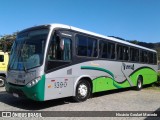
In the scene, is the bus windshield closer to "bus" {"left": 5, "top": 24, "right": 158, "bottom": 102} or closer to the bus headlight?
"bus" {"left": 5, "top": 24, "right": 158, "bottom": 102}

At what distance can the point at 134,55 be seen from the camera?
611 inches

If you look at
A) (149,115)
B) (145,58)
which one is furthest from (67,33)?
(145,58)

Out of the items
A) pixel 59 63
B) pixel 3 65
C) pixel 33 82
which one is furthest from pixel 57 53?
pixel 3 65

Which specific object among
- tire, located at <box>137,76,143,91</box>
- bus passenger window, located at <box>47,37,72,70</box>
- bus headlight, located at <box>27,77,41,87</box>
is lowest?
tire, located at <box>137,76,143,91</box>

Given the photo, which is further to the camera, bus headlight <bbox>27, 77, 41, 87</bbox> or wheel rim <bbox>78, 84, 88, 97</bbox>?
wheel rim <bbox>78, 84, 88, 97</bbox>

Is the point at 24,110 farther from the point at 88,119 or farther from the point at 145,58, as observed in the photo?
the point at 145,58

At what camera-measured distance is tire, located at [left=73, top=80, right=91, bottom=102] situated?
33.1ft

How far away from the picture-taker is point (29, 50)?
8.95 metres

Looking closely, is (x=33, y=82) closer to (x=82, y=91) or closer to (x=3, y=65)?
(x=82, y=91)

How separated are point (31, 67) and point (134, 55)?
8.68m

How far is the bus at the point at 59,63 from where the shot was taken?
334 inches

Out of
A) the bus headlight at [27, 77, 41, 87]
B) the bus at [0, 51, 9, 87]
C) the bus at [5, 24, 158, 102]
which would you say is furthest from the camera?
the bus at [0, 51, 9, 87]

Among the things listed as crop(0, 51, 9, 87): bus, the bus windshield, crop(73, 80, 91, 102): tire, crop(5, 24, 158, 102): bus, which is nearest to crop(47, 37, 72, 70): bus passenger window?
crop(5, 24, 158, 102): bus

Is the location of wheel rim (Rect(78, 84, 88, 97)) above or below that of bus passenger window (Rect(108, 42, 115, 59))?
below
